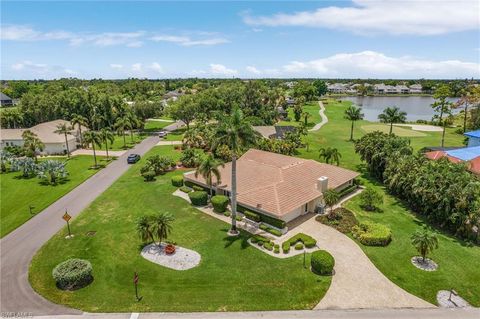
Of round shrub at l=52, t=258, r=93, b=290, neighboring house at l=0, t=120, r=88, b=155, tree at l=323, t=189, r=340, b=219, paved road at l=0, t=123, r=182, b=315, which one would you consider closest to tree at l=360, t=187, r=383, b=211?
tree at l=323, t=189, r=340, b=219

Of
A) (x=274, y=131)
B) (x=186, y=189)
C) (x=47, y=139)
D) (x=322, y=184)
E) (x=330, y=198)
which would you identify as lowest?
(x=186, y=189)

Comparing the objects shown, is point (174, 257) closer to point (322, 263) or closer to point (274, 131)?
point (322, 263)

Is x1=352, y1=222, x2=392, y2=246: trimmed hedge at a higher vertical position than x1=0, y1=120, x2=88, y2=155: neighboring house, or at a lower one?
lower

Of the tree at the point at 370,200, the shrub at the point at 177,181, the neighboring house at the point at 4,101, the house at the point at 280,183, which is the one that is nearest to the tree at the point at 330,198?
the house at the point at 280,183

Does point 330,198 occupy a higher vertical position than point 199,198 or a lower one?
higher

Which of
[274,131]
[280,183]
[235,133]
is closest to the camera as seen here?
[235,133]

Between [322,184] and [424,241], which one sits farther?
[322,184]

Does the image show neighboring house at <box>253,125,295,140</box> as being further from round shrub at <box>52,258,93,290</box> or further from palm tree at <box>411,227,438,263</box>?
round shrub at <box>52,258,93,290</box>

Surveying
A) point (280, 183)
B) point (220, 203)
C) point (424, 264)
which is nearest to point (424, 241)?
point (424, 264)
